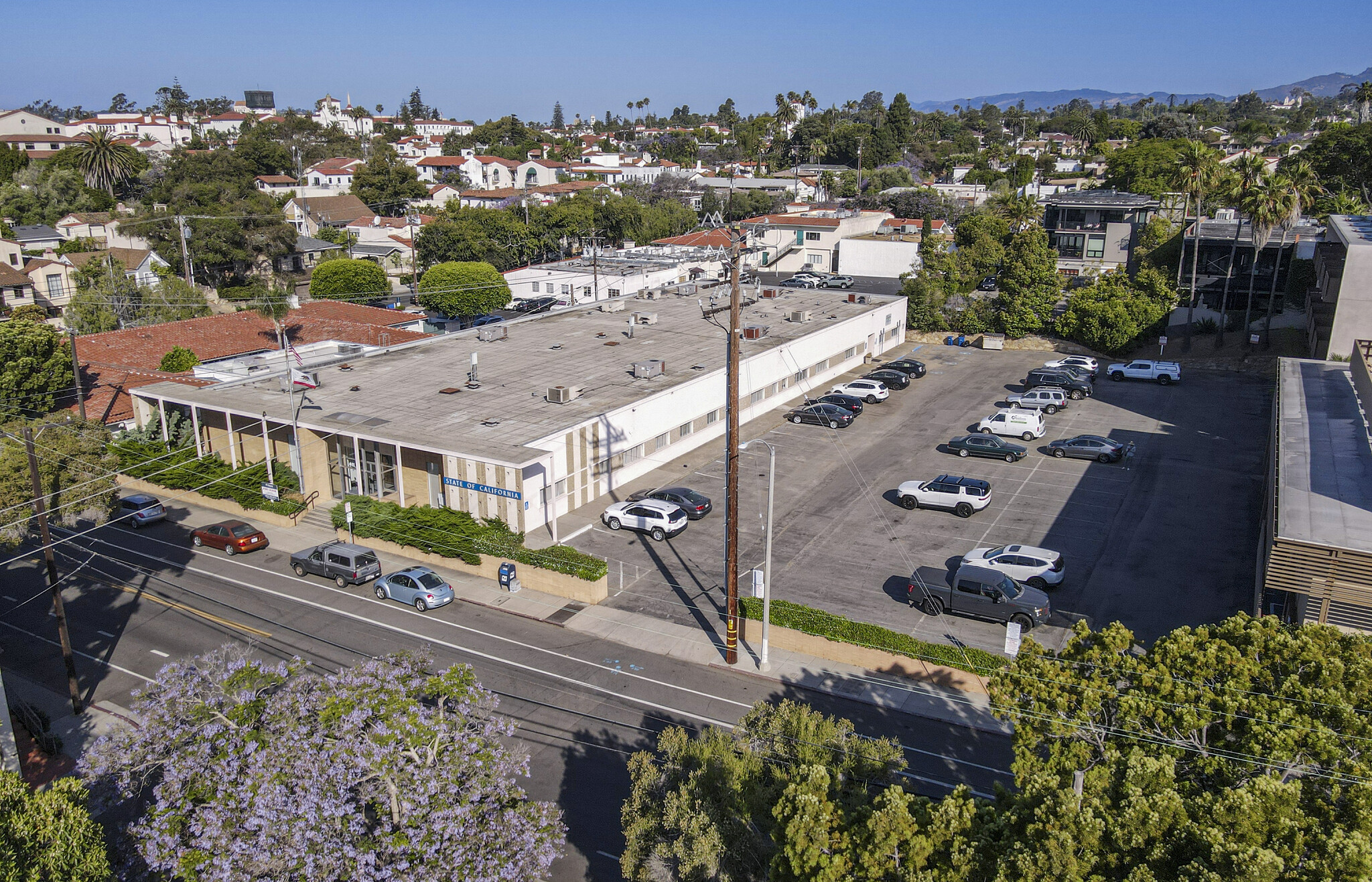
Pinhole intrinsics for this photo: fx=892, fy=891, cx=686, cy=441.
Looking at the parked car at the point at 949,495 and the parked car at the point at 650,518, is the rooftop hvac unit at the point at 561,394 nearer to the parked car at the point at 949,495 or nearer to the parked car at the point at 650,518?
the parked car at the point at 650,518

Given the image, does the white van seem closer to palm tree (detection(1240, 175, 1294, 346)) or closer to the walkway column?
palm tree (detection(1240, 175, 1294, 346))

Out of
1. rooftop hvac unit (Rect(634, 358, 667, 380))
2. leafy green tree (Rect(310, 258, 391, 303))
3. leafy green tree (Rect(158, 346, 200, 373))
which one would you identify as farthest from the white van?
leafy green tree (Rect(310, 258, 391, 303))

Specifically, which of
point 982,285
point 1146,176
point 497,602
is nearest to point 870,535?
point 497,602

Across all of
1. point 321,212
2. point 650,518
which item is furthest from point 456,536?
point 321,212

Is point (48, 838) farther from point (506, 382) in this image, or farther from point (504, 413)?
point (506, 382)

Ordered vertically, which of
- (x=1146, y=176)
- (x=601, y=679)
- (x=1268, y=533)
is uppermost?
(x=1146, y=176)

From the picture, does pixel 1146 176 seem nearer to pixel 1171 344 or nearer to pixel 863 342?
pixel 1171 344

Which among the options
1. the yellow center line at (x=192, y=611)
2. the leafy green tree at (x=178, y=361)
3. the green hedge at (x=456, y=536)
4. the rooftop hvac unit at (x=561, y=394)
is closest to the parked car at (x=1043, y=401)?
the rooftop hvac unit at (x=561, y=394)
